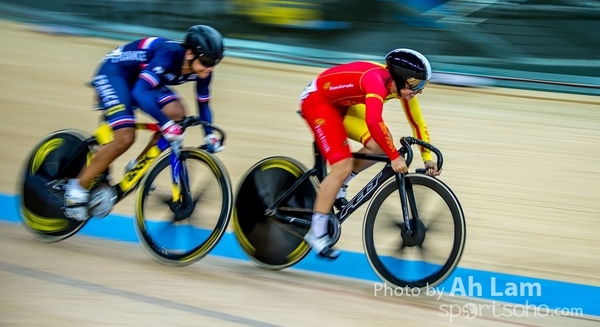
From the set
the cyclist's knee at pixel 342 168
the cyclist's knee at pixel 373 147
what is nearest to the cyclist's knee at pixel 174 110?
the cyclist's knee at pixel 342 168

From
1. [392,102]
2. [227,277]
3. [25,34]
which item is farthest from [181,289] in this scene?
[25,34]

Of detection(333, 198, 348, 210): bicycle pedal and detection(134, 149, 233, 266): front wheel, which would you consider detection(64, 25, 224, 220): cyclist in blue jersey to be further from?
detection(333, 198, 348, 210): bicycle pedal

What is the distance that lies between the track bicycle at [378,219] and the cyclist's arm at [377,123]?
16cm

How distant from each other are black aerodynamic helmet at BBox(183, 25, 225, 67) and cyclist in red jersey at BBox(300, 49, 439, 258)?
21.5 inches

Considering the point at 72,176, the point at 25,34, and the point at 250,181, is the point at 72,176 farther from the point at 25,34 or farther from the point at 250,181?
the point at 25,34

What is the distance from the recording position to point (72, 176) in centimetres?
514

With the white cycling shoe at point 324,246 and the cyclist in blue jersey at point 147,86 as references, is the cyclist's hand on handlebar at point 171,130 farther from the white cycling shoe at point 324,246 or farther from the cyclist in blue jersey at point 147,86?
the white cycling shoe at point 324,246

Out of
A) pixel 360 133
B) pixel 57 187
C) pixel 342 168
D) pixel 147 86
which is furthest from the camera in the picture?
pixel 57 187

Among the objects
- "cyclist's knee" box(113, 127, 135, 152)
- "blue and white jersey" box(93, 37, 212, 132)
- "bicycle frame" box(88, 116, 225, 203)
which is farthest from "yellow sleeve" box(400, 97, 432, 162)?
"cyclist's knee" box(113, 127, 135, 152)

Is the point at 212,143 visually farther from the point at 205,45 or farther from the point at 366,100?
the point at 366,100

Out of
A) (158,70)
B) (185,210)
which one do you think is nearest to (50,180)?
(185,210)

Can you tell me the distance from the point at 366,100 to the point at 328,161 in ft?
1.44

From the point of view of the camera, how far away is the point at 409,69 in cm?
439

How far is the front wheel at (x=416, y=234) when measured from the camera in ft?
14.4
